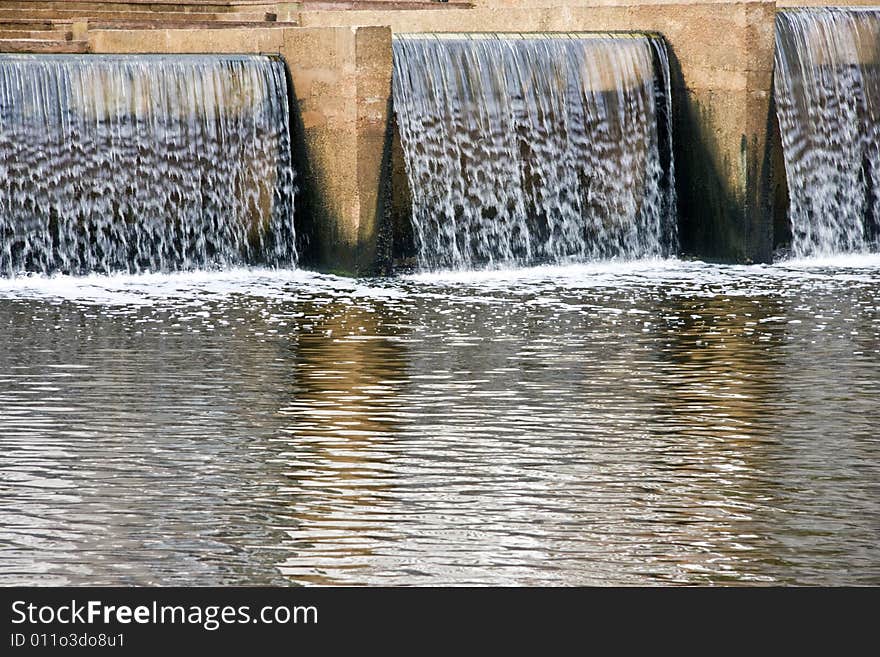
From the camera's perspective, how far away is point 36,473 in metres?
8.39

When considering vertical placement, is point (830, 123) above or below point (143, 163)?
above

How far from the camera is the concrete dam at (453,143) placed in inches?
695

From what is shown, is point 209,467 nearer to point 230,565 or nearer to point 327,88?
point 230,565

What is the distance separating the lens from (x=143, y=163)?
17.9m

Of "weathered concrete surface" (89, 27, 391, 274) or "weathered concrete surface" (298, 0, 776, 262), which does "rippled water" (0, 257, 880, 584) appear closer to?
"weathered concrete surface" (89, 27, 391, 274)

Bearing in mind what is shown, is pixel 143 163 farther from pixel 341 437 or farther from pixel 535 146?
pixel 341 437

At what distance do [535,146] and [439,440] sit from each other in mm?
10298

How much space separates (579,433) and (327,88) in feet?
29.8

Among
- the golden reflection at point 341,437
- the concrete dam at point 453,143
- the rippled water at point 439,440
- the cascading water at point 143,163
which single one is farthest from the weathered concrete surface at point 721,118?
the golden reflection at point 341,437

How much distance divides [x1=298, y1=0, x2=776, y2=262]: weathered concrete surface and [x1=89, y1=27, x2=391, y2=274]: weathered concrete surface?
3465 mm

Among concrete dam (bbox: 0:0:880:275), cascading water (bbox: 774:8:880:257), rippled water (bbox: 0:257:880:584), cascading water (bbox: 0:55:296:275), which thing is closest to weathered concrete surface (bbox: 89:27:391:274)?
concrete dam (bbox: 0:0:880:275)

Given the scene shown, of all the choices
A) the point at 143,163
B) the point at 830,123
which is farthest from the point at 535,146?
the point at 143,163

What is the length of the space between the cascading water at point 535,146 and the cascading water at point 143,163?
1.39 m
